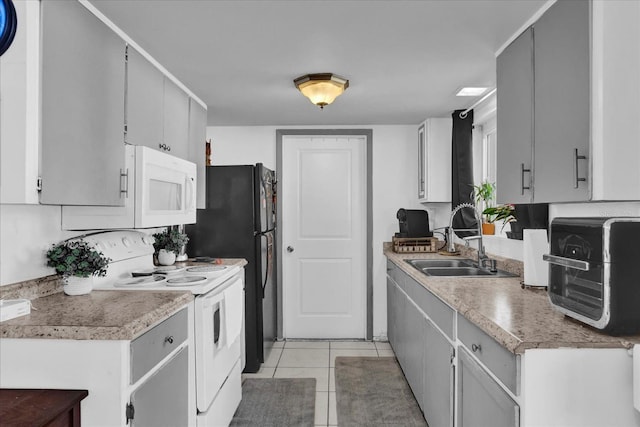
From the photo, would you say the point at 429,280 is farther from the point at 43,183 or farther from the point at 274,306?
the point at 274,306

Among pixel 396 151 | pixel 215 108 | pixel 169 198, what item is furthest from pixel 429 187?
pixel 169 198

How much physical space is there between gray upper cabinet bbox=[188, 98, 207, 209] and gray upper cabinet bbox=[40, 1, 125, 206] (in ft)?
3.23

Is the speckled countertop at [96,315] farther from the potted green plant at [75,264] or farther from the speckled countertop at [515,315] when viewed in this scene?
the speckled countertop at [515,315]

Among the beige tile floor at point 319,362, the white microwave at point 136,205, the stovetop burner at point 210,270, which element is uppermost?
the white microwave at point 136,205

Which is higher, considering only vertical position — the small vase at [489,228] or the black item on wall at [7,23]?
the black item on wall at [7,23]

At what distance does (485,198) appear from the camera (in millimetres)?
3398

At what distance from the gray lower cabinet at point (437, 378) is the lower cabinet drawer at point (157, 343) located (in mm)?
1235

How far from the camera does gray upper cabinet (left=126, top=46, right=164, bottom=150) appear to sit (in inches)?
87.0

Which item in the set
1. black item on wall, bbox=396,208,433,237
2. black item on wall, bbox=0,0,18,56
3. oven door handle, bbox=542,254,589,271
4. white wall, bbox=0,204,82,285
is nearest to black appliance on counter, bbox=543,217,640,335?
oven door handle, bbox=542,254,589,271

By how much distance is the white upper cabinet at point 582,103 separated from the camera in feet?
4.93

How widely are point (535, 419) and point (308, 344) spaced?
3.13 meters

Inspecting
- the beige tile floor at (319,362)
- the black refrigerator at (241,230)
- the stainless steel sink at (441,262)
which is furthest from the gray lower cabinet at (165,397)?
the stainless steel sink at (441,262)

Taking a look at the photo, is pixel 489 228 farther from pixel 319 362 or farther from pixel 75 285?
pixel 75 285

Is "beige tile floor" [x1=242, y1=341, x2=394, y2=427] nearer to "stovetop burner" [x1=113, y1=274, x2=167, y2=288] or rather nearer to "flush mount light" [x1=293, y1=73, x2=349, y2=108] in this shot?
"stovetop burner" [x1=113, y1=274, x2=167, y2=288]
